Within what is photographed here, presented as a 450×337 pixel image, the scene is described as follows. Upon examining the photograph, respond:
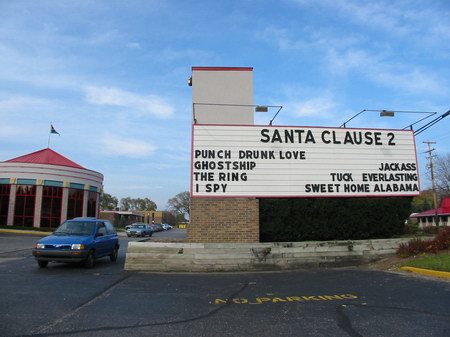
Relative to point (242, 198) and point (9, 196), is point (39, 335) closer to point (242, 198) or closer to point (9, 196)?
point (242, 198)

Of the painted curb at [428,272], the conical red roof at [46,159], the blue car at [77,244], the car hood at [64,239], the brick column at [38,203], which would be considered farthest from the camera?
the conical red roof at [46,159]

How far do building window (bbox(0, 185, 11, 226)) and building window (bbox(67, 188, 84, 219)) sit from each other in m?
5.71

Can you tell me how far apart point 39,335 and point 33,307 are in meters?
1.88

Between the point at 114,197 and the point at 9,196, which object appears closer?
the point at 9,196

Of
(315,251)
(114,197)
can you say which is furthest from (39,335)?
(114,197)

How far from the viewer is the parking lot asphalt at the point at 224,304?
5.83 m

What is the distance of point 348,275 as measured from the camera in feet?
36.6

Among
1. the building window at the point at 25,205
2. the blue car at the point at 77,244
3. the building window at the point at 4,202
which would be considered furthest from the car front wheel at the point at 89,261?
the building window at the point at 4,202

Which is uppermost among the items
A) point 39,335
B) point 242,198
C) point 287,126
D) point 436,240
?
point 287,126

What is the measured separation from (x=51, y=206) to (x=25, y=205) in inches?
93.6

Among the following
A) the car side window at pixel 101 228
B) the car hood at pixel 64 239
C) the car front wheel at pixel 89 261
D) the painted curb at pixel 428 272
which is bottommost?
the painted curb at pixel 428 272

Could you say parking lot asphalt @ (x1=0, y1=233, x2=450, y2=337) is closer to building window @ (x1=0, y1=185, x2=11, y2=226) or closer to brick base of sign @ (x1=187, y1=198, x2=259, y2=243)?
brick base of sign @ (x1=187, y1=198, x2=259, y2=243)

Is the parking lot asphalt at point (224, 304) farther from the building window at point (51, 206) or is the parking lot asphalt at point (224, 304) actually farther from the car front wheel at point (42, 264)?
the building window at point (51, 206)

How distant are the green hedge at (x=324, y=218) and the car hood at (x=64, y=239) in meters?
5.80
